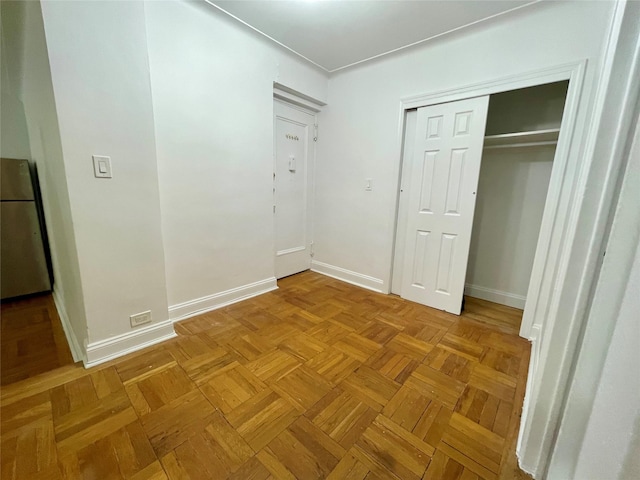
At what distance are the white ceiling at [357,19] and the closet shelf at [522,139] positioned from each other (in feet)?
2.76

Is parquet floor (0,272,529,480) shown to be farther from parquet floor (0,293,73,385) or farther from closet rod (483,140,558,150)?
closet rod (483,140,558,150)

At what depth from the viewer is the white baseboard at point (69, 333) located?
1.61 metres

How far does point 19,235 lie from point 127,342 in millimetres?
1916

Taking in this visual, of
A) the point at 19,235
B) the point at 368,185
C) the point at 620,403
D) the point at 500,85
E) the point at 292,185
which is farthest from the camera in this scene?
the point at 292,185

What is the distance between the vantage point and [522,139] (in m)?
2.16

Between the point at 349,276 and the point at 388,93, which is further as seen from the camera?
the point at 349,276

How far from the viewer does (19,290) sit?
7.85ft

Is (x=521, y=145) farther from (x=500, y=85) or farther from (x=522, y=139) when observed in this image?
(x=500, y=85)

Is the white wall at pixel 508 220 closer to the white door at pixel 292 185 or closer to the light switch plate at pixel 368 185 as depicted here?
the light switch plate at pixel 368 185

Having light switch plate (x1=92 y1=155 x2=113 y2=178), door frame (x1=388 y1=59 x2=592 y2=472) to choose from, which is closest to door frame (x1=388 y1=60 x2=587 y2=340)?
door frame (x1=388 y1=59 x2=592 y2=472)

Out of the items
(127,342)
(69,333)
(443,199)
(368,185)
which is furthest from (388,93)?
(69,333)

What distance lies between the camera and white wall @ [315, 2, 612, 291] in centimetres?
162

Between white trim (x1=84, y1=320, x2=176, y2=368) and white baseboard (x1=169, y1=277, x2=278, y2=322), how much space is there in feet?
0.55

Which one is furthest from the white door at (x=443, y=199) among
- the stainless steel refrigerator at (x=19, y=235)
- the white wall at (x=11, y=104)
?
the stainless steel refrigerator at (x=19, y=235)
